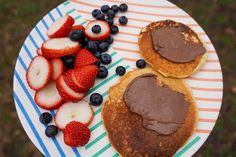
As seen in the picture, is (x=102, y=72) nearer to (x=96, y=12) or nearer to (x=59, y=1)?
(x=96, y=12)

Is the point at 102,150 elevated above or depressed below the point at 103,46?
below

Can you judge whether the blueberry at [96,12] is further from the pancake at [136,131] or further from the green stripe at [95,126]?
the green stripe at [95,126]

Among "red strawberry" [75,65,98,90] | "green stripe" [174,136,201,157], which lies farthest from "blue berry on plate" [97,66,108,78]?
"green stripe" [174,136,201,157]

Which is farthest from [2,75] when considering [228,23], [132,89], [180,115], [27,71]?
[228,23]

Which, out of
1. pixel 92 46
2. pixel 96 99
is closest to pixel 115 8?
pixel 92 46

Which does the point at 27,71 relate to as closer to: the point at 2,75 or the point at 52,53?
the point at 52,53

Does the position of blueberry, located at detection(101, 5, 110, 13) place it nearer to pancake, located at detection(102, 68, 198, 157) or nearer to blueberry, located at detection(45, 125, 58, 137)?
pancake, located at detection(102, 68, 198, 157)

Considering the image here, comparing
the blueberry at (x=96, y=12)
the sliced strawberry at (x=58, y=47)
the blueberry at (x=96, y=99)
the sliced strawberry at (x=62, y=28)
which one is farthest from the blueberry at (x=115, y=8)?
the blueberry at (x=96, y=99)
